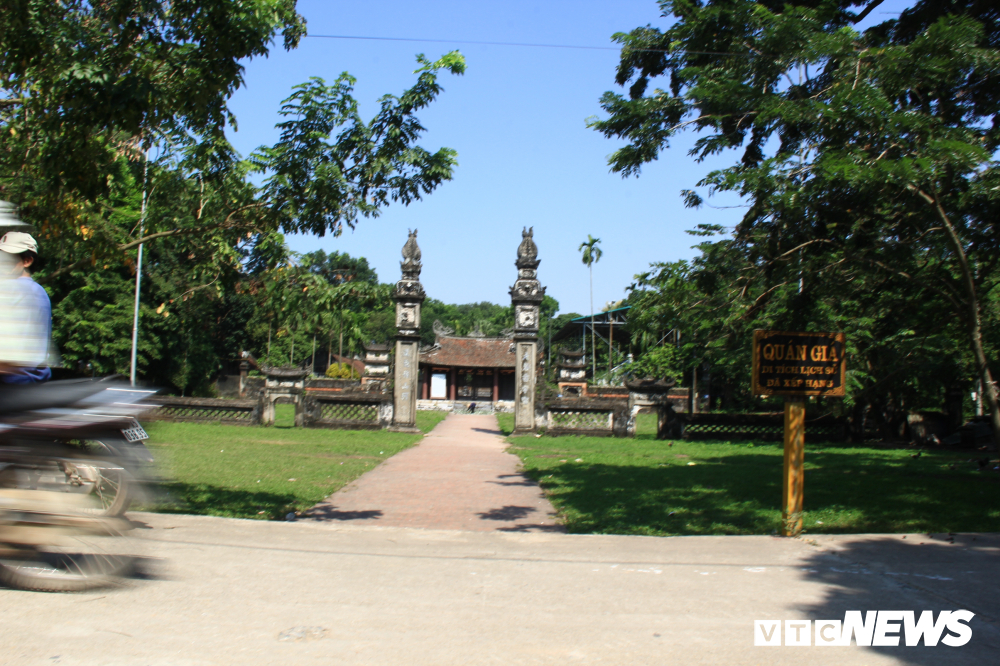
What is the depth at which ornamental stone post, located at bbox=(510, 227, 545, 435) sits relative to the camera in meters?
20.5

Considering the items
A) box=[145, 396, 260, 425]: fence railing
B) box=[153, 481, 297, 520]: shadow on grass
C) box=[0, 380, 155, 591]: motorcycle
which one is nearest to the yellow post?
box=[153, 481, 297, 520]: shadow on grass

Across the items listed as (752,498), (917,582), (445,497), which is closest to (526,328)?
(445,497)

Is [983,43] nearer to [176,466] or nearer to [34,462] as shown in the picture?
[34,462]

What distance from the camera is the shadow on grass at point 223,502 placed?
23.3 ft

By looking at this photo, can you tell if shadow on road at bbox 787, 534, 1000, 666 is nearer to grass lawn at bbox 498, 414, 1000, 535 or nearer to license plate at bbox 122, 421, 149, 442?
grass lawn at bbox 498, 414, 1000, 535

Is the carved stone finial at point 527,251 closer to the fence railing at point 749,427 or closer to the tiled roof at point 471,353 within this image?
the fence railing at point 749,427

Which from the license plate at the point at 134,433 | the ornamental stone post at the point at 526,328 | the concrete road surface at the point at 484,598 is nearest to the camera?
the concrete road surface at the point at 484,598

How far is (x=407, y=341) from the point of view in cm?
2109

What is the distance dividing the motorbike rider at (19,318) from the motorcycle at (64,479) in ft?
0.58

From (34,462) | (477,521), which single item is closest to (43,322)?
(34,462)

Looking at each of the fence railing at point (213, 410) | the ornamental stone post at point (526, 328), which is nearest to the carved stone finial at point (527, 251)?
the ornamental stone post at point (526, 328)

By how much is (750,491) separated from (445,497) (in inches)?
157

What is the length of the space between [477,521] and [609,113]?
15.9 ft

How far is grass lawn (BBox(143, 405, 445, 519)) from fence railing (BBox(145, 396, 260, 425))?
29.0 inches
